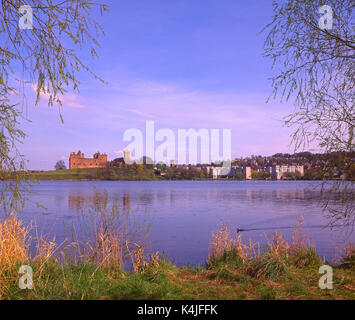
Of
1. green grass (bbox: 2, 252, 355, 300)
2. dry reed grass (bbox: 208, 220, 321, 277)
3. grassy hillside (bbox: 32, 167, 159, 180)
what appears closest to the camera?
green grass (bbox: 2, 252, 355, 300)

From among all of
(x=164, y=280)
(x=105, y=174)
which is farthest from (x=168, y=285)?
(x=105, y=174)

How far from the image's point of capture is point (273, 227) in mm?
21609

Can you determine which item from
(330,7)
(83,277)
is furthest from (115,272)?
(330,7)

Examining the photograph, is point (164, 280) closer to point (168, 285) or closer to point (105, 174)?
point (168, 285)

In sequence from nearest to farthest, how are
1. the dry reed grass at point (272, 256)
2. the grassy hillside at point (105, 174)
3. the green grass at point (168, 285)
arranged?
the green grass at point (168, 285)
the dry reed grass at point (272, 256)
the grassy hillside at point (105, 174)

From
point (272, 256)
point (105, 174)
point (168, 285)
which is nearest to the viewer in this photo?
point (168, 285)

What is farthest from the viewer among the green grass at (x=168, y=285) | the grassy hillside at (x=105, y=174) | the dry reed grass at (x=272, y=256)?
the grassy hillside at (x=105, y=174)

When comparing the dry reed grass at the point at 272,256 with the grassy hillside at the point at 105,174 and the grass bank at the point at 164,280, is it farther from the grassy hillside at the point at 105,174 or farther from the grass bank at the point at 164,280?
the grassy hillside at the point at 105,174

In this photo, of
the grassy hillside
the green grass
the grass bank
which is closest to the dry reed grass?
the grass bank

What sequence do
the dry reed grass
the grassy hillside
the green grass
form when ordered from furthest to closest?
the grassy hillside < the dry reed grass < the green grass

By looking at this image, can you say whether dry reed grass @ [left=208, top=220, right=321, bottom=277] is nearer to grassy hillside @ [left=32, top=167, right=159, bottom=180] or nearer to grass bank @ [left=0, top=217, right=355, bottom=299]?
grass bank @ [left=0, top=217, right=355, bottom=299]

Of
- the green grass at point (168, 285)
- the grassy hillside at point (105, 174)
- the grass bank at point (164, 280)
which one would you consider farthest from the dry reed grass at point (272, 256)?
the grassy hillside at point (105, 174)
